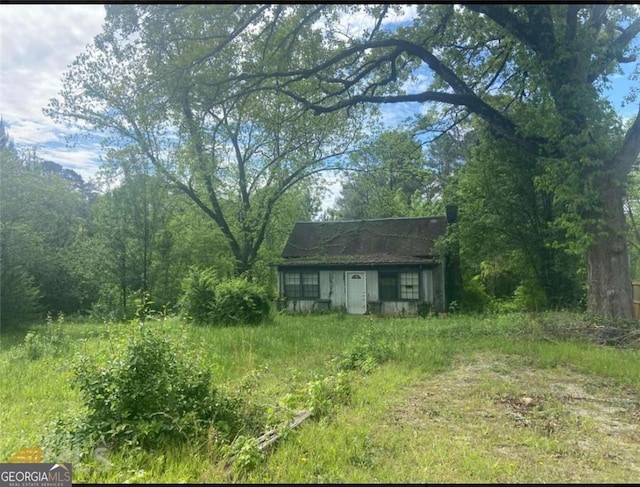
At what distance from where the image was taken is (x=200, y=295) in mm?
13875

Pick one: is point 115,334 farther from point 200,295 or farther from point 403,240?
point 403,240

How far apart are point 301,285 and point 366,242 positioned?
3755 mm

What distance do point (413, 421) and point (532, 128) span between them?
837cm

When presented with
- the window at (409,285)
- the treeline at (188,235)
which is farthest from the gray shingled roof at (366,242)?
the treeline at (188,235)

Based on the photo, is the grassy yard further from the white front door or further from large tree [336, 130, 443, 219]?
the white front door

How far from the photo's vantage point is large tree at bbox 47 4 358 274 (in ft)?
31.1

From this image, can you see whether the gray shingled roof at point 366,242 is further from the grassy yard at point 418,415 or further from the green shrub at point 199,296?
the grassy yard at point 418,415

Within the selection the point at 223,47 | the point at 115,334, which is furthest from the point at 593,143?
the point at 115,334

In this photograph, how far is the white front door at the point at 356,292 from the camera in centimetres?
1878

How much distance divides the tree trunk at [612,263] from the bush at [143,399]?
9.16m

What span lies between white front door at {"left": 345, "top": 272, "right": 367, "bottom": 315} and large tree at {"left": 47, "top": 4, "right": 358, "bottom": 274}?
507 centimetres

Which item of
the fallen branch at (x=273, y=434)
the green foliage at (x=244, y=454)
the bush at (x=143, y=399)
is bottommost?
the fallen branch at (x=273, y=434)

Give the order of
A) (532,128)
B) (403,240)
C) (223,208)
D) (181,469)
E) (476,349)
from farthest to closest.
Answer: (223,208) < (403,240) < (532,128) < (476,349) < (181,469)

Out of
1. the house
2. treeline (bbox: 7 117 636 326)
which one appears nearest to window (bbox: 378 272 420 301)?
the house
